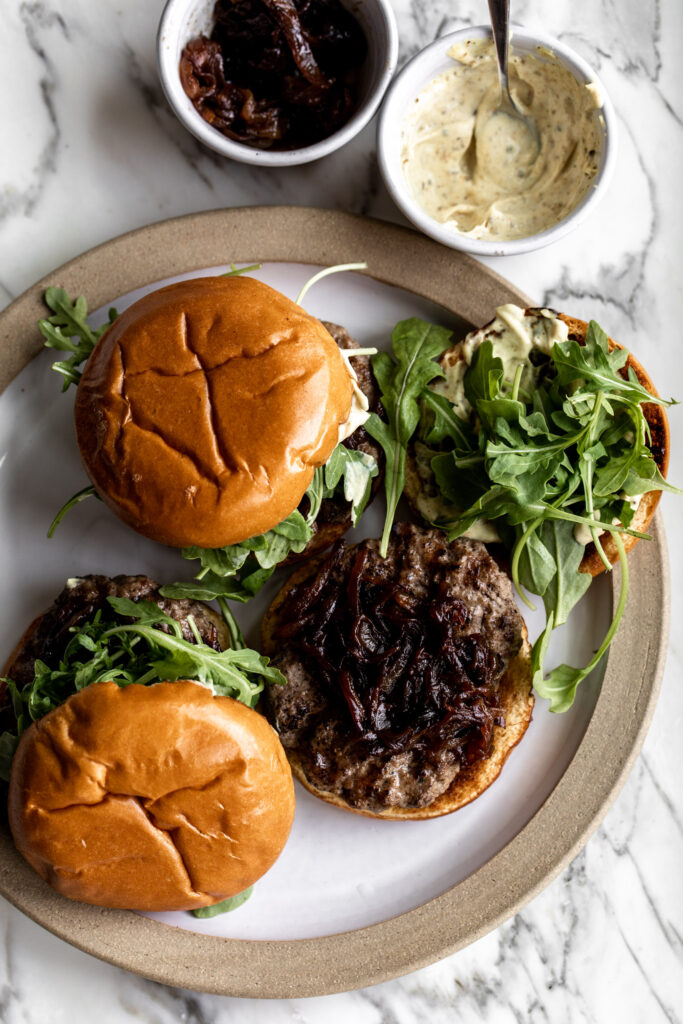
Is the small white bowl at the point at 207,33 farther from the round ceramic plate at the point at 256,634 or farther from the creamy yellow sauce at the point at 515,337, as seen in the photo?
the creamy yellow sauce at the point at 515,337

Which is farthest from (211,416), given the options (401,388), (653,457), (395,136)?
(653,457)

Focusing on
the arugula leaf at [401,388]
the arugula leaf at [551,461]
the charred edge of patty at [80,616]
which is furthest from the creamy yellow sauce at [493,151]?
the charred edge of patty at [80,616]

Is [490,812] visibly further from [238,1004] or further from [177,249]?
[177,249]

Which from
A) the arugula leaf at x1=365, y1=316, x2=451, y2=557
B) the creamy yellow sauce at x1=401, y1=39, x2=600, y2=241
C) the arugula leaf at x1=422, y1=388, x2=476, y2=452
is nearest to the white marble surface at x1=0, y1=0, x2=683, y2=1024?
the creamy yellow sauce at x1=401, y1=39, x2=600, y2=241

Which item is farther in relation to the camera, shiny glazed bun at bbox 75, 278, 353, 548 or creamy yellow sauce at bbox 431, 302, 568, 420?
creamy yellow sauce at bbox 431, 302, 568, 420

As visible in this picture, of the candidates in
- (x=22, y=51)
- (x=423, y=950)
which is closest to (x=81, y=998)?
(x=423, y=950)

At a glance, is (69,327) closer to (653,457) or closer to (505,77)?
(505,77)

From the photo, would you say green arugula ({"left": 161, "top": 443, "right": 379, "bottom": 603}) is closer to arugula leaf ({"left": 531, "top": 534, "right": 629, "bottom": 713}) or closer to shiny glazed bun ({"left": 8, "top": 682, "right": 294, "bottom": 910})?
shiny glazed bun ({"left": 8, "top": 682, "right": 294, "bottom": 910})
